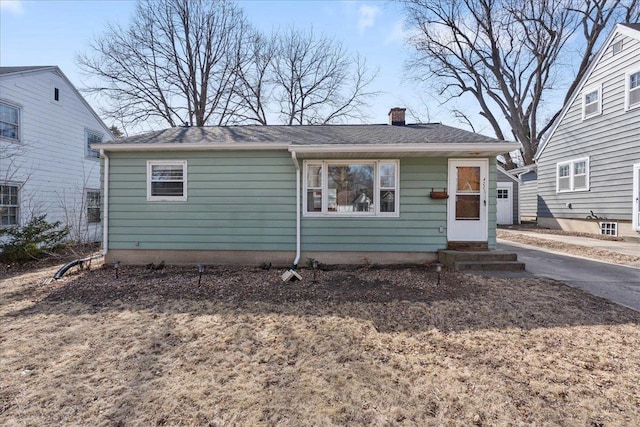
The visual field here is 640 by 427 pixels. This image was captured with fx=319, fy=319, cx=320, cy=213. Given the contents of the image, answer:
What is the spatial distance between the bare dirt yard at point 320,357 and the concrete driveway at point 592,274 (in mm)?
473

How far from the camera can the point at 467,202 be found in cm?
688

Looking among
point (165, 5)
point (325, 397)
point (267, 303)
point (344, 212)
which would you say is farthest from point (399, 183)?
point (165, 5)

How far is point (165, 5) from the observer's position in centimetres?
1669

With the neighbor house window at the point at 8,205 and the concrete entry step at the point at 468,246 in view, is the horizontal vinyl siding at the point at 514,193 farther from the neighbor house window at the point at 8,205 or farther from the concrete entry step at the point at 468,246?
the neighbor house window at the point at 8,205

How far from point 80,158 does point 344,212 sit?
11716 mm

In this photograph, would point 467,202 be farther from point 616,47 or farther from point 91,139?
point 91,139

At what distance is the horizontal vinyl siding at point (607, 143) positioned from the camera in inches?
403

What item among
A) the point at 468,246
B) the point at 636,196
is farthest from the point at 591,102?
the point at 468,246

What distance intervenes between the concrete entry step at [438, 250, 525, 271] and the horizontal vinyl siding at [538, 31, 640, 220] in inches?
286

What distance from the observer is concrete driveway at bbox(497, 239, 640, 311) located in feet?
15.8

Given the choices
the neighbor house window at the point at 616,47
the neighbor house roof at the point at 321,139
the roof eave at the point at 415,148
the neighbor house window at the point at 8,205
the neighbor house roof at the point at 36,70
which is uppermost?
the neighbor house window at the point at 616,47

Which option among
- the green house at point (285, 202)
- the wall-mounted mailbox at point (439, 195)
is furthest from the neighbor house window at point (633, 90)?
the wall-mounted mailbox at point (439, 195)

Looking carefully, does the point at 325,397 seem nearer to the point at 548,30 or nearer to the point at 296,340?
the point at 296,340

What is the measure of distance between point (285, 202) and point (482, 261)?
4261mm
